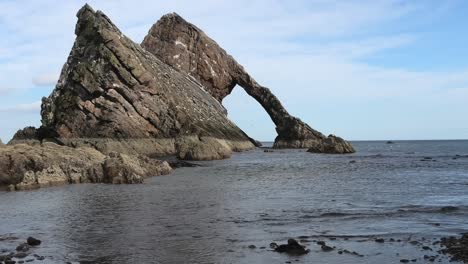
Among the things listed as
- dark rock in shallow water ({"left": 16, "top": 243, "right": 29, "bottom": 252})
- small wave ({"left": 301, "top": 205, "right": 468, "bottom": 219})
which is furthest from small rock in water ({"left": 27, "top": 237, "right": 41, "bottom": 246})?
small wave ({"left": 301, "top": 205, "right": 468, "bottom": 219})

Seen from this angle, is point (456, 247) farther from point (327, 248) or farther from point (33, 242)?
point (33, 242)

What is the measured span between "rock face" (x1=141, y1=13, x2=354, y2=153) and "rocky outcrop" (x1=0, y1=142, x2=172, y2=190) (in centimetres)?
9161

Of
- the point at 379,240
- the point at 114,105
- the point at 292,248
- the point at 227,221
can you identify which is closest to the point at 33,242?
the point at 227,221

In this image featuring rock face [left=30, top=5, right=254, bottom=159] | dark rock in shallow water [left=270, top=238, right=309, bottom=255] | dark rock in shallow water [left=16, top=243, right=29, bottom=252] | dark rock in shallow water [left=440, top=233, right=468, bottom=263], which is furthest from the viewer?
rock face [left=30, top=5, right=254, bottom=159]

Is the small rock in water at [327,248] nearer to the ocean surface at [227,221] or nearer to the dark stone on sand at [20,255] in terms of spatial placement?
the ocean surface at [227,221]

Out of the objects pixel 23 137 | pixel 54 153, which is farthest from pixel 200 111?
pixel 54 153

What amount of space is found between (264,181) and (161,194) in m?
13.8

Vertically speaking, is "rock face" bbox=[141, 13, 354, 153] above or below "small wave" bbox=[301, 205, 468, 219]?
above

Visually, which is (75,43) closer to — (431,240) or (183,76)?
(183,76)

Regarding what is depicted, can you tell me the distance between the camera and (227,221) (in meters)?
23.0

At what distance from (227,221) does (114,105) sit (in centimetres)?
6754

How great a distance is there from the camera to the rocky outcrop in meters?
38.6

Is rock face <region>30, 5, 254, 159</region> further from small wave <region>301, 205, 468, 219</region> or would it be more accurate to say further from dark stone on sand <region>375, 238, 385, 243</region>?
dark stone on sand <region>375, 238, 385, 243</region>

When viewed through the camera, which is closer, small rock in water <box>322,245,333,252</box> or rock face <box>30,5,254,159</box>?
small rock in water <box>322,245,333,252</box>
